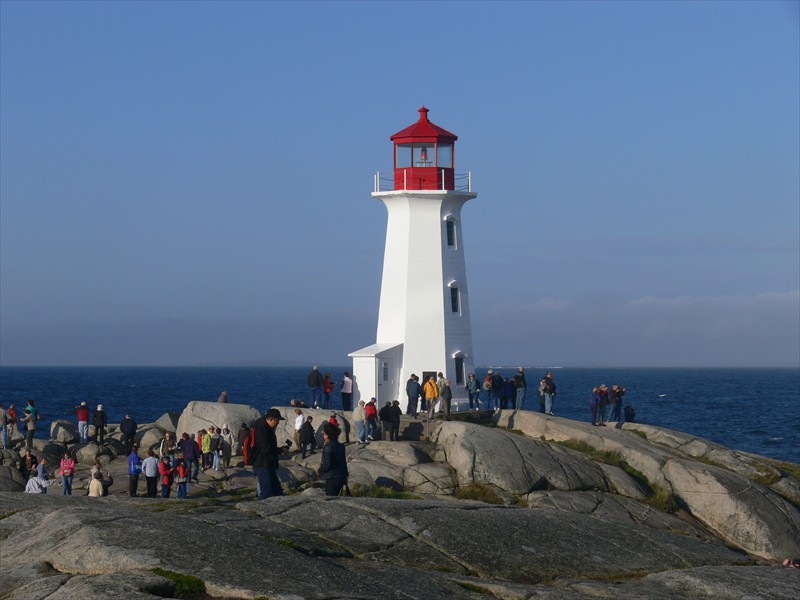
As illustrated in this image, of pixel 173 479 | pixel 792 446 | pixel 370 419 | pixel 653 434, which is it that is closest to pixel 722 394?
pixel 792 446

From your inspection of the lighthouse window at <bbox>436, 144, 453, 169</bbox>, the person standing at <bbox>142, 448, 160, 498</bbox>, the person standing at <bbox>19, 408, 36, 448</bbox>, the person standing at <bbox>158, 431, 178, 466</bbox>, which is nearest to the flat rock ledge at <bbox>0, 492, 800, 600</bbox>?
the person standing at <bbox>142, 448, 160, 498</bbox>

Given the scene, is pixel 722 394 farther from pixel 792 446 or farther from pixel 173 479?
pixel 173 479

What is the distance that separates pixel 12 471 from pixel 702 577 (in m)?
23.4

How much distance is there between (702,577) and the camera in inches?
619

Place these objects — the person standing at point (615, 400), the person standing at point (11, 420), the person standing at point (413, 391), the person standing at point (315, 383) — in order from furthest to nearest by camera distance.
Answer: the person standing at point (615, 400), the person standing at point (315, 383), the person standing at point (11, 420), the person standing at point (413, 391)

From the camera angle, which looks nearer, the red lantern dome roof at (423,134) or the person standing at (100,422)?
the person standing at (100,422)

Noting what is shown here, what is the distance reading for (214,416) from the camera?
115ft

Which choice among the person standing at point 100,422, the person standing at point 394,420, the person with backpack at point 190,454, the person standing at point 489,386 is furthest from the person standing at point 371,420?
the person standing at point 100,422

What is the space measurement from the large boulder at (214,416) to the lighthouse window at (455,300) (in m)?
9.61

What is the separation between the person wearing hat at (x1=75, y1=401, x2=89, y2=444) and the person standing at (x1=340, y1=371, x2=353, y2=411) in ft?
31.2

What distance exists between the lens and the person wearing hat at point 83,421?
1468 inches

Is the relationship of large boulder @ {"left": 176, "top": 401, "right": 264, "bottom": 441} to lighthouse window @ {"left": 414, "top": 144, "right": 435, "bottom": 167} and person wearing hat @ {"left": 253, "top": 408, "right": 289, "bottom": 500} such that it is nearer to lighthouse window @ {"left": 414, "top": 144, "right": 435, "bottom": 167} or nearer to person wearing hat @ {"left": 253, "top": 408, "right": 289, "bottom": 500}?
lighthouse window @ {"left": 414, "top": 144, "right": 435, "bottom": 167}

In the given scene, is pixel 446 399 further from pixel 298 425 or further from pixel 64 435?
pixel 64 435

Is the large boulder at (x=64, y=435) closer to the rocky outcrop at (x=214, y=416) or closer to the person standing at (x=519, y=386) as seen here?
the rocky outcrop at (x=214, y=416)
